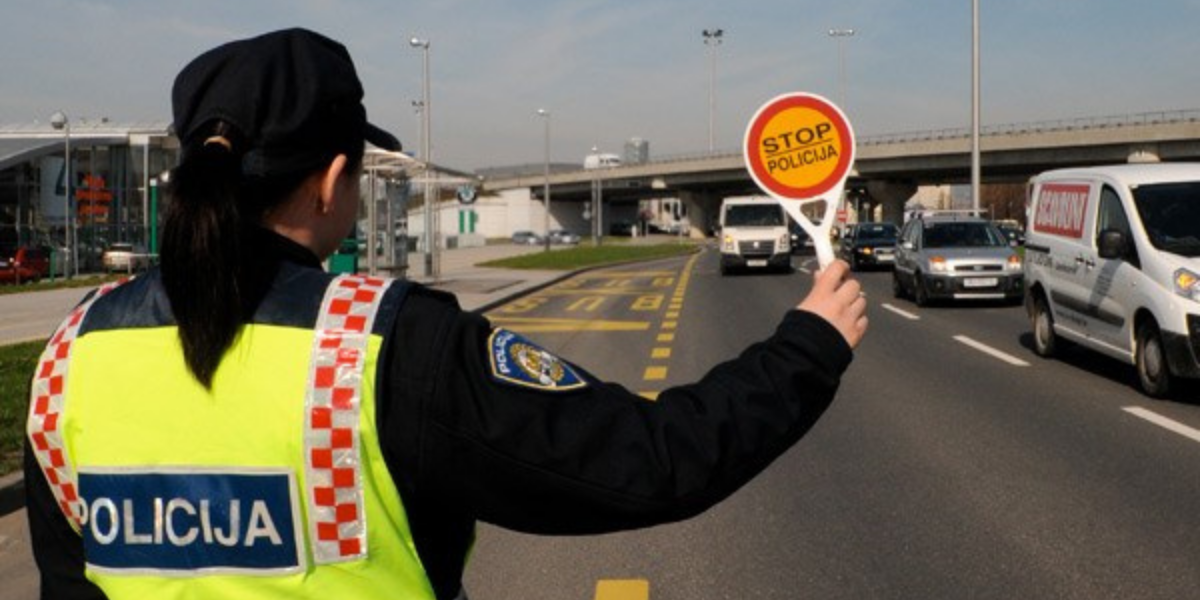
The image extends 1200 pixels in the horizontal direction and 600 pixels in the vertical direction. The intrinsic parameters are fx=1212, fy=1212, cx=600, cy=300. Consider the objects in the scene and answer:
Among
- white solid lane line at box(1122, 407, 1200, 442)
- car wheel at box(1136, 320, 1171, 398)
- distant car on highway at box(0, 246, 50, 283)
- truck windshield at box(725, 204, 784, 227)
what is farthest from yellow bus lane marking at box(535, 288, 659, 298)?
distant car on highway at box(0, 246, 50, 283)

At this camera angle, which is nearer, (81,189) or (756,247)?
(756,247)

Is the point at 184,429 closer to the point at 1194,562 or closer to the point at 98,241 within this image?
the point at 1194,562

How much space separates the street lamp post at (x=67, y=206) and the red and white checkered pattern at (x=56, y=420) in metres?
37.0

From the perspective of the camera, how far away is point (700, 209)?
325 ft

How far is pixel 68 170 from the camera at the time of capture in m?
40.7

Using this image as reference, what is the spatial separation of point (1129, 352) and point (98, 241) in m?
37.3

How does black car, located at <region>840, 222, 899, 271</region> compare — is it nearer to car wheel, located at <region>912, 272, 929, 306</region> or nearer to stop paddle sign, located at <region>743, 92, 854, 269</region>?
car wheel, located at <region>912, 272, 929, 306</region>

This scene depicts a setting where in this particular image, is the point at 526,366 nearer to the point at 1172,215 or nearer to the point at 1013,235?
the point at 1172,215

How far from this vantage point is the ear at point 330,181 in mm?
1577

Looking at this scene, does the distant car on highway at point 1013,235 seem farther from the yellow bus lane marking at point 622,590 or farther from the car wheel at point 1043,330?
the yellow bus lane marking at point 622,590

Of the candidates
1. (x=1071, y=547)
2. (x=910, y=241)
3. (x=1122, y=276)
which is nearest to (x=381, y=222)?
(x=910, y=241)

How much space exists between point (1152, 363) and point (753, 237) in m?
23.6

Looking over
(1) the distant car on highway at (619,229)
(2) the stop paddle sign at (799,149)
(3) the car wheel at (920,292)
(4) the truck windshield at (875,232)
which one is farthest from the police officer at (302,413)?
(1) the distant car on highway at (619,229)

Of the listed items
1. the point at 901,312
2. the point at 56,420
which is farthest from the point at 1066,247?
the point at 56,420
